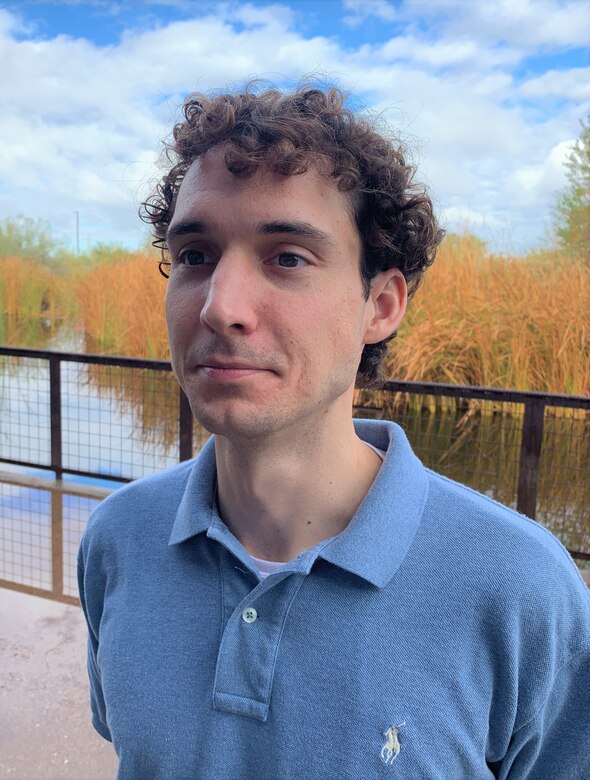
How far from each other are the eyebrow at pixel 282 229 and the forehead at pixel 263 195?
13mm

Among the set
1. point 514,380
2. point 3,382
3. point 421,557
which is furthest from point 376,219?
point 3,382

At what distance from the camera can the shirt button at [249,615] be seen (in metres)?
0.92

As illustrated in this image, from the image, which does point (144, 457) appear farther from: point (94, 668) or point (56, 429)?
point (94, 668)

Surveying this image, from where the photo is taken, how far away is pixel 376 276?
44.1 inches

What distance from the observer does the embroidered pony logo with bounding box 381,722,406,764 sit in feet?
2.77

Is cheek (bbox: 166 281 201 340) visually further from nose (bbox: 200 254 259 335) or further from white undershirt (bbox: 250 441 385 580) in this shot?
white undershirt (bbox: 250 441 385 580)

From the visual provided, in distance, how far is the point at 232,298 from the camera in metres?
0.91

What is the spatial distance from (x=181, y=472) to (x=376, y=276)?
0.50 m

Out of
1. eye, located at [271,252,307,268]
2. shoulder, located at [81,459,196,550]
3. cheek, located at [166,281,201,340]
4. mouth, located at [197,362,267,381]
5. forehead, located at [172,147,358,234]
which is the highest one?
forehead, located at [172,147,358,234]

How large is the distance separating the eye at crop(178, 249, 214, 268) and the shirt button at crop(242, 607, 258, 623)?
50 centimetres

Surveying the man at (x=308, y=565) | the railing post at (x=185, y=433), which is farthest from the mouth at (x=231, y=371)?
the railing post at (x=185, y=433)

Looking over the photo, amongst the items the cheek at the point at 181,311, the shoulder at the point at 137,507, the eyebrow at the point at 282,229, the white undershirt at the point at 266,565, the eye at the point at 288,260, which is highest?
the eyebrow at the point at 282,229

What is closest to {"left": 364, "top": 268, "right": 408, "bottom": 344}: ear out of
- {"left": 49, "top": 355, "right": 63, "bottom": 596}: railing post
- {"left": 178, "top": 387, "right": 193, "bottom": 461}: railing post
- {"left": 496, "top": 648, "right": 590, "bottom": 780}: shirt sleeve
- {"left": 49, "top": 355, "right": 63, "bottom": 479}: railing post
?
{"left": 496, "top": 648, "right": 590, "bottom": 780}: shirt sleeve

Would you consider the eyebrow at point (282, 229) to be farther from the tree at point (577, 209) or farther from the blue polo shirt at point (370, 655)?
the tree at point (577, 209)
